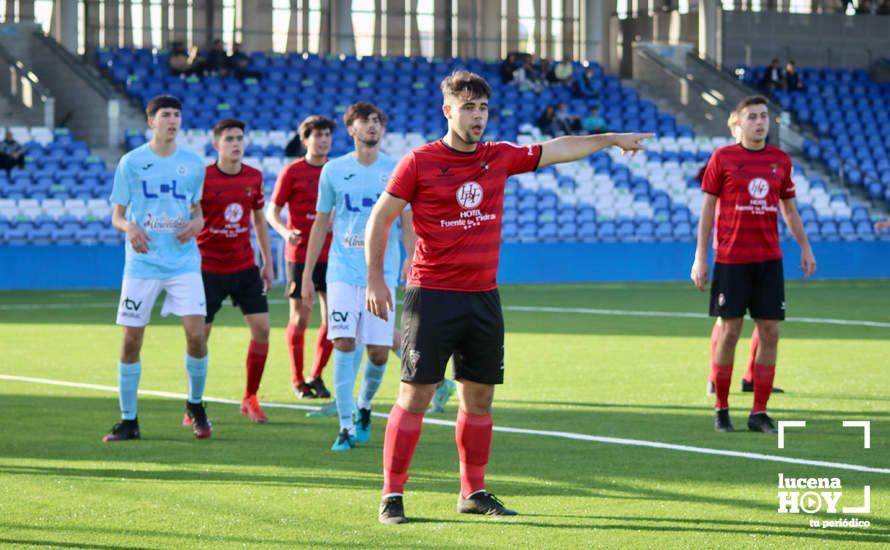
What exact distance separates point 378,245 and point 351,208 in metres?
2.79

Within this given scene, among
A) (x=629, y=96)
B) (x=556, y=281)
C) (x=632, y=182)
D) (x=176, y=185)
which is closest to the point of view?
(x=176, y=185)

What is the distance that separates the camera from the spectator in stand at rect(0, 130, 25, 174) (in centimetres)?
2820

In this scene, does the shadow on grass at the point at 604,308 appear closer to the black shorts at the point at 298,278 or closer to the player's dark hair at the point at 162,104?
the black shorts at the point at 298,278

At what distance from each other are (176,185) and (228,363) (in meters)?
4.76

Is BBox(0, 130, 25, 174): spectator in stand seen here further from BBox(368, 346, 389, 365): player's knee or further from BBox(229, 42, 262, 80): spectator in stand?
BBox(368, 346, 389, 365): player's knee

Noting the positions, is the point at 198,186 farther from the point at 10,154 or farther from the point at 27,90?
the point at 27,90

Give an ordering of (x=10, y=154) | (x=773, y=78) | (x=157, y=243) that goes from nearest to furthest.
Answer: (x=157, y=243)
(x=10, y=154)
(x=773, y=78)

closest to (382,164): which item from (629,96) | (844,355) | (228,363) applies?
(228,363)

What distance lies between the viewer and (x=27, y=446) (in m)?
8.69

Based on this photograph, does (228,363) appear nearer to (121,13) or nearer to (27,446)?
(27,446)

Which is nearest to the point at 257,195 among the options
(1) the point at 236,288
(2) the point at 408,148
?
(1) the point at 236,288

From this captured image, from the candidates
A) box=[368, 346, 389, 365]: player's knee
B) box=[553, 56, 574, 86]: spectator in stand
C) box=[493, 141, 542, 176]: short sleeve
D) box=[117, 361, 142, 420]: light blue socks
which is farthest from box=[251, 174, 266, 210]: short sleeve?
box=[553, 56, 574, 86]: spectator in stand

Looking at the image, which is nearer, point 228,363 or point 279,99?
point 228,363

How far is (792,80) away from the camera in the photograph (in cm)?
3831
